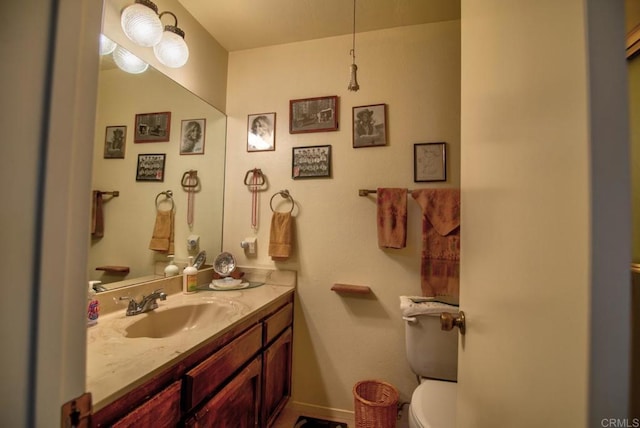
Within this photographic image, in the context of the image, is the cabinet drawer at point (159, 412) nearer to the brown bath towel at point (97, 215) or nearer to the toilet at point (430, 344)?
the brown bath towel at point (97, 215)

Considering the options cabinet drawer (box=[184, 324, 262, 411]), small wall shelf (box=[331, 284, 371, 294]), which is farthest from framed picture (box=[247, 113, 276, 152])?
cabinet drawer (box=[184, 324, 262, 411])

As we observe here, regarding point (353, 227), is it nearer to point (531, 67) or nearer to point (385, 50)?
point (385, 50)

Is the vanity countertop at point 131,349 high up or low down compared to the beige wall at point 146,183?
down

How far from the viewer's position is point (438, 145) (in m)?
1.55

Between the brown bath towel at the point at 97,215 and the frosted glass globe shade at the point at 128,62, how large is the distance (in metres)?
0.61

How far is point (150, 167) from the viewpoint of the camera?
55.1 inches

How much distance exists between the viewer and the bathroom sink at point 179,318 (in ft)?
3.71

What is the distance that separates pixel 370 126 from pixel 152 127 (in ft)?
4.14

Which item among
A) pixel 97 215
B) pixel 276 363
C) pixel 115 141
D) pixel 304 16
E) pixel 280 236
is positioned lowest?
pixel 276 363

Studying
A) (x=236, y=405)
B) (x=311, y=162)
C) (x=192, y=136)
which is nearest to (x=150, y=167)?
(x=192, y=136)

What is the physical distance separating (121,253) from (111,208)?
22cm

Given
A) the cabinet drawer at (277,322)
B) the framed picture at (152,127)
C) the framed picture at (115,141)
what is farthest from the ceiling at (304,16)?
the cabinet drawer at (277,322)

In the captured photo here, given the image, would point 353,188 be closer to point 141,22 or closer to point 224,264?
point 224,264

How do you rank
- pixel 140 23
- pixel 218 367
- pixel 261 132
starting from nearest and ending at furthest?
pixel 218 367 → pixel 140 23 → pixel 261 132
